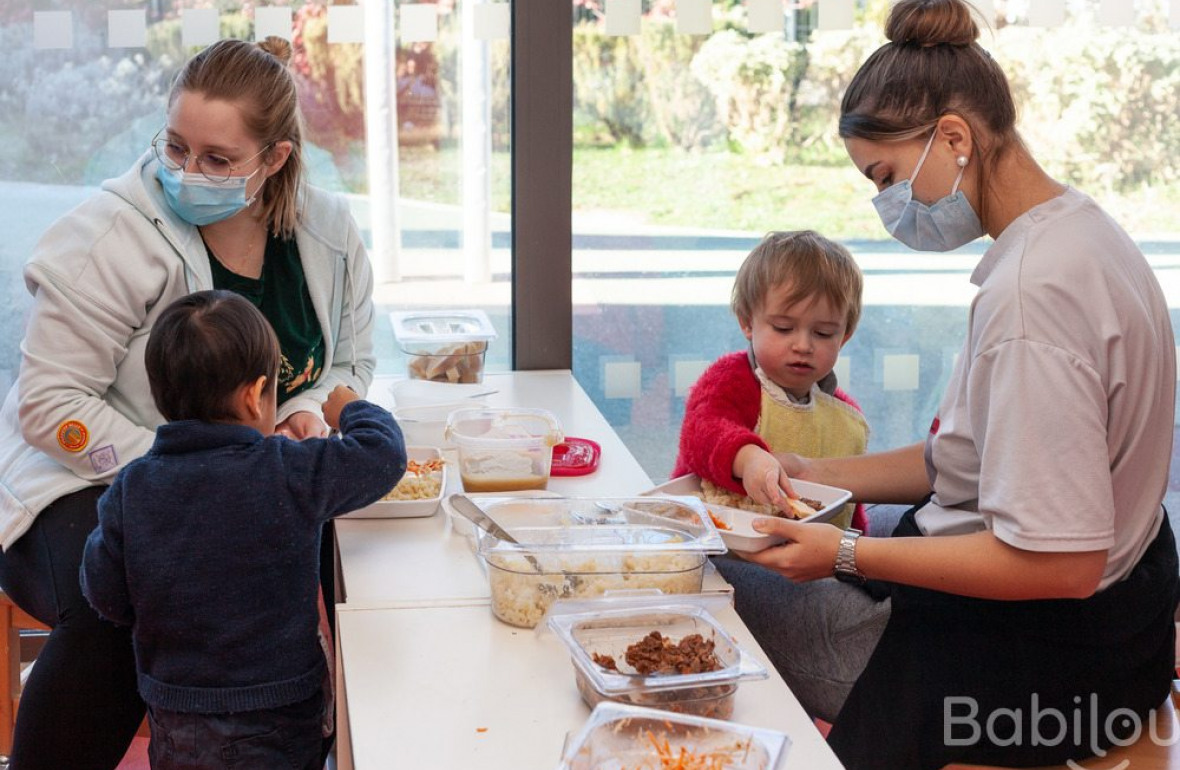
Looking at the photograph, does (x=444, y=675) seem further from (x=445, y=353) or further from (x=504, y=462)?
(x=445, y=353)

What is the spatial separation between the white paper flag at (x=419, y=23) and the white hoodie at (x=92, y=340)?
0.92 meters

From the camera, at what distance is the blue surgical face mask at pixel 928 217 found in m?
1.92

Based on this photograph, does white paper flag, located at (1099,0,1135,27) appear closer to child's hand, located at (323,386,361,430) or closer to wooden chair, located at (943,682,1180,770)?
wooden chair, located at (943,682,1180,770)

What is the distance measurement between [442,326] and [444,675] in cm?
154

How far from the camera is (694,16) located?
10.3ft

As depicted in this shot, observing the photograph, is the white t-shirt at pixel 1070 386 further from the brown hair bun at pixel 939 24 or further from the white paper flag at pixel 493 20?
the white paper flag at pixel 493 20

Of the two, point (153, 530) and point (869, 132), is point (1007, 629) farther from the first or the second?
point (153, 530)

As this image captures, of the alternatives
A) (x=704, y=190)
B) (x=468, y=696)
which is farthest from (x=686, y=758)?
(x=704, y=190)

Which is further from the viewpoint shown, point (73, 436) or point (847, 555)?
point (73, 436)

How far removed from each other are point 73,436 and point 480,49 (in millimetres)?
1436

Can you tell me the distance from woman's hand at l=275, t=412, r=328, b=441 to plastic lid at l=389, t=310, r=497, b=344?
21.1 inches

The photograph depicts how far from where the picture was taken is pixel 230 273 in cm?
244

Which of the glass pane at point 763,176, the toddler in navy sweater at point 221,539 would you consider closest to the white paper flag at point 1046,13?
the glass pane at point 763,176
